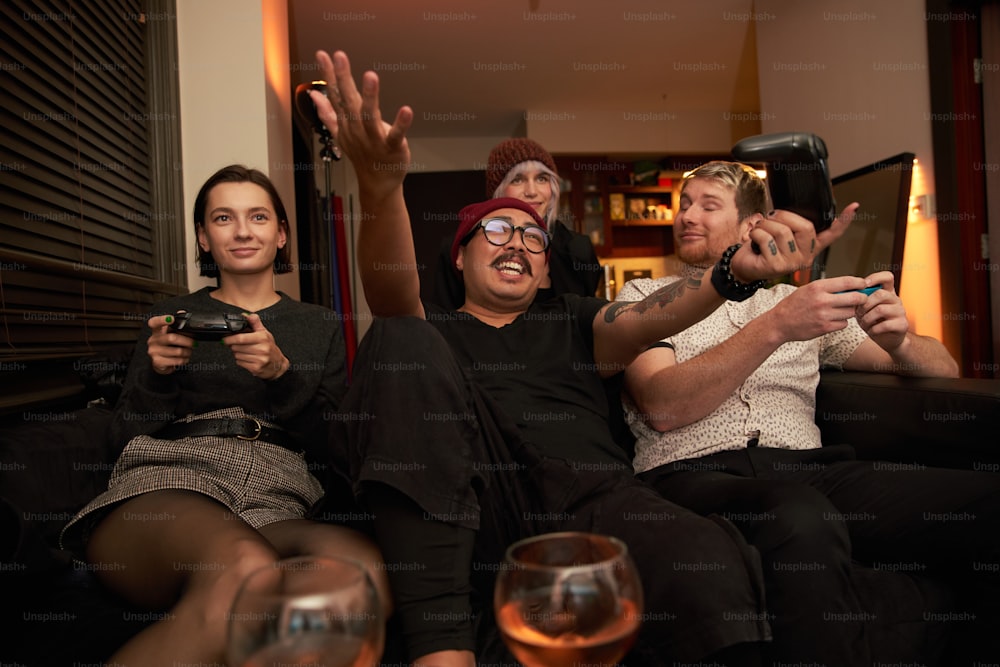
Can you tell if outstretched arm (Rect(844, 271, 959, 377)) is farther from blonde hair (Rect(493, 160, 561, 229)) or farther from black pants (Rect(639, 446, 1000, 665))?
blonde hair (Rect(493, 160, 561, 229))

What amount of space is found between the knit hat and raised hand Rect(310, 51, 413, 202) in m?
1.49

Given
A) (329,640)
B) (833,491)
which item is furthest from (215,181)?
(833,491)

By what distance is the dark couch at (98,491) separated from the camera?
0.93m

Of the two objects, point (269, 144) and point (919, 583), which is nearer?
point (919, 583)

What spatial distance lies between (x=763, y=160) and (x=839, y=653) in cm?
91

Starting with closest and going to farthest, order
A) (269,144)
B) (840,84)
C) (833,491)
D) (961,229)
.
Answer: (833,491)
(269,144)
(961,229)
(840,84)

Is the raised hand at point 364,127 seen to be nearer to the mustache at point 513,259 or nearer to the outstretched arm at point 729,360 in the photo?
the mustache at point 513,259

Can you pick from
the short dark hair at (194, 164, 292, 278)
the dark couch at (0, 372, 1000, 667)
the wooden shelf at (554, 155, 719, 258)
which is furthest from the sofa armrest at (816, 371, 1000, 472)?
the wooden shelf at (554, 155, 719, 258)

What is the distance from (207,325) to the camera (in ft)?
3.97

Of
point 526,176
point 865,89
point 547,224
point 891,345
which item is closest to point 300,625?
point 891,345

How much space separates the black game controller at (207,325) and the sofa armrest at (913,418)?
1359 mm

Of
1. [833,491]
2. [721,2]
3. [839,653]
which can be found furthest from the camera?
[721,2]

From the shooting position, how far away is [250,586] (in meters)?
0.45

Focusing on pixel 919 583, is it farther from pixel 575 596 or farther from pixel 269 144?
pixel 269 144
